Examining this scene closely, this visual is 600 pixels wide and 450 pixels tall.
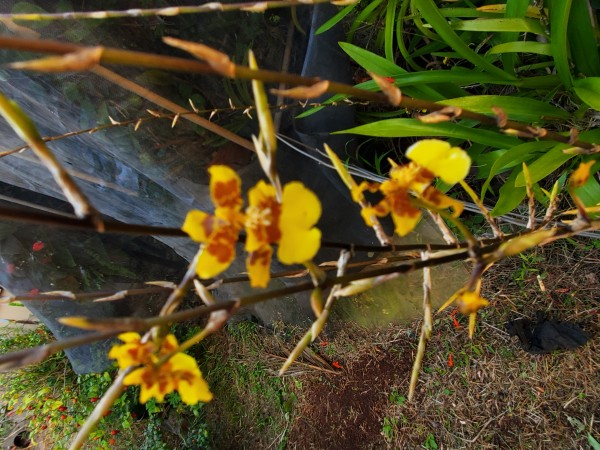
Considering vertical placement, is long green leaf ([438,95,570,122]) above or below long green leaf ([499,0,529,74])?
below

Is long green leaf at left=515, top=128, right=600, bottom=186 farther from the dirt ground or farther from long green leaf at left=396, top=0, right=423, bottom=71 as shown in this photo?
long green leaf at left=396, top=0, right=423, bottom=71

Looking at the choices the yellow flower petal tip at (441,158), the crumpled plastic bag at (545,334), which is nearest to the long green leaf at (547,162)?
the crumpled plastic bag at (545,334)

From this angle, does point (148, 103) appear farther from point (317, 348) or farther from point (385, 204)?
point (317, 348)

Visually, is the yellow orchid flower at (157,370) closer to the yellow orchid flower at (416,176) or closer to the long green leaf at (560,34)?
the yellow orchid flower at (416,176)

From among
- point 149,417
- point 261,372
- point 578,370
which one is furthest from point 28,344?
point 578,370

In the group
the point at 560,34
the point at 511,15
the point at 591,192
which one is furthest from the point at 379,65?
the point at 591,192

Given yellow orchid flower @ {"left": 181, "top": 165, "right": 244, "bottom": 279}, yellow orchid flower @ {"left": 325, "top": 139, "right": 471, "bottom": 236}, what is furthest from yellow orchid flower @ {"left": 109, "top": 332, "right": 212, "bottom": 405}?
yellow orchid flower @ {"left": 325, "top": 139, "right": 471, "bottom": 236}
